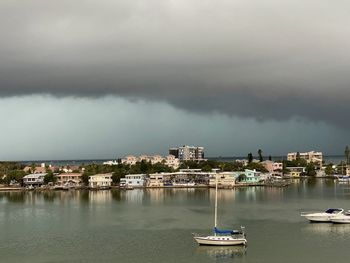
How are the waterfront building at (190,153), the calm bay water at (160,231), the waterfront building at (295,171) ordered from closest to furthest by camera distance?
the calm bay water at (160,231) → the waterfront building at (295,171) → the waterfront building at (190,153)

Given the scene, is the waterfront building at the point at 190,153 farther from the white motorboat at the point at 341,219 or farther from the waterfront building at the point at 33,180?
the white motorboat at the point at 341,219

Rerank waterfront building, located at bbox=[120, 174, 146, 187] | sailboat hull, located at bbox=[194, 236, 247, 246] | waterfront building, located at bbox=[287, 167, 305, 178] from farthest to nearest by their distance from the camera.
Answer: waterfront building, located at bbox=[287, 167, 305, 178] < waterfront building, located at bbox=[120, 174, 146, 187] < sailboat hull, located at bbox=[194, 236, 247, 246]

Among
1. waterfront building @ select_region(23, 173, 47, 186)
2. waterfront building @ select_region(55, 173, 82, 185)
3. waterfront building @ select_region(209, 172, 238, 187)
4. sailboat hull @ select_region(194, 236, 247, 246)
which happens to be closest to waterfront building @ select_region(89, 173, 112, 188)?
waterfront building @ select_region(55, 173, 82, 185)

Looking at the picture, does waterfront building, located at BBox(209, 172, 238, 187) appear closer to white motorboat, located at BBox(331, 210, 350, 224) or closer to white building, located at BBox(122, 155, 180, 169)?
white building, located at BBox(122, 155, 180, 169)

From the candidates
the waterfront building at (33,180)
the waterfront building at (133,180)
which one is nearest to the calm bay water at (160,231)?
the waterfront building at (133,180)

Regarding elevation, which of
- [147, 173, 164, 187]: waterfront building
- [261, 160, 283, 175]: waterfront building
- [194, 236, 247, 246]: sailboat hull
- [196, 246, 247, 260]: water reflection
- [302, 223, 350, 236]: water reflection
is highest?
[261, 160, 283, 175]: waterfront building

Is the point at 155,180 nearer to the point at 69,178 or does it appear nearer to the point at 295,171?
the point at 69,178
